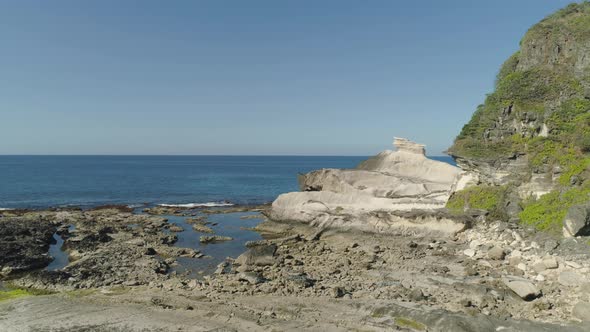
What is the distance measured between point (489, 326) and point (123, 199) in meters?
55.3

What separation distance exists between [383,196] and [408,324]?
21.4 meters

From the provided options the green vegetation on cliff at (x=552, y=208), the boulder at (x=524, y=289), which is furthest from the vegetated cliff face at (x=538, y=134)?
the boulder at (x=524, y=289)

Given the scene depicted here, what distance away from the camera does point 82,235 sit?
31.1m

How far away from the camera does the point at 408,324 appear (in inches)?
Answer: 561

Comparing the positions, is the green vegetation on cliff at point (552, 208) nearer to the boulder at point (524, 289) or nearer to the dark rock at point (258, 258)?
the boulder at point (524, 289)

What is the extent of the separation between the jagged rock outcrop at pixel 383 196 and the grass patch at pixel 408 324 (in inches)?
558

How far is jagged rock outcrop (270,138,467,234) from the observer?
2862cm

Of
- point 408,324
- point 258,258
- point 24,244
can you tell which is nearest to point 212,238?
point 258,258

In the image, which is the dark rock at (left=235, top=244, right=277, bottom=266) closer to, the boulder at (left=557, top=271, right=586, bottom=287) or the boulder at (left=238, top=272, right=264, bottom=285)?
the boulder at (left=238, top=272, right=264, bottom=285)

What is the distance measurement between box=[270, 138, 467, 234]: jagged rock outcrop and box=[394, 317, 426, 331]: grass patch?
1418 cm

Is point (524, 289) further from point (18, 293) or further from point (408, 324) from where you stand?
point (18, 293)

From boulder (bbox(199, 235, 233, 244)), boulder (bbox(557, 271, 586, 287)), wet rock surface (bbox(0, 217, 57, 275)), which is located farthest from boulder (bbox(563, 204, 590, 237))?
wet rock surface (bbox(0, 217, 57, 275))

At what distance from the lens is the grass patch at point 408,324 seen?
1396 centimetres

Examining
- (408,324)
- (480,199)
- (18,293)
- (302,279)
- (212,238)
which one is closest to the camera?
(408,324)
